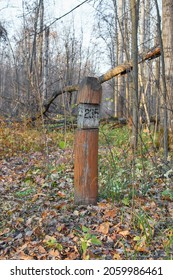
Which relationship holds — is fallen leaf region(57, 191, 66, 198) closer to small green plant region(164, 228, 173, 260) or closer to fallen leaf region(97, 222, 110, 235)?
fallen leaf region(97, 222, 110, 235)

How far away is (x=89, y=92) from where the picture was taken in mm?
3367

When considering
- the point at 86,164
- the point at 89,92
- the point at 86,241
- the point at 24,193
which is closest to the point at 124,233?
the point at 86,241

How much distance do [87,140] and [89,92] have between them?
1.79 ft

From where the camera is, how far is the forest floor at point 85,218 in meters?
2.61

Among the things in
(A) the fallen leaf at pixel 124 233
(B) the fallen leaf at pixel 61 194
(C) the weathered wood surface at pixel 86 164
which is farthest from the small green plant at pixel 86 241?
(B) the fallen leaf at pixel 61 194

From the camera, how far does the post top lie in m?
3.36

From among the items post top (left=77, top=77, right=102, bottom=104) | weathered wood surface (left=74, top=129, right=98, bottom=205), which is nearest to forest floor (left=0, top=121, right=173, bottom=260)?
weathered wood surface (left=74, top=129, right=98, bottom=205)

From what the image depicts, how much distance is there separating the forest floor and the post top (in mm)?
742

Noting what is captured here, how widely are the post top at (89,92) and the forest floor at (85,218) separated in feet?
2.44

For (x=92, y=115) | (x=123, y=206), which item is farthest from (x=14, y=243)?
(x=92, y=115)

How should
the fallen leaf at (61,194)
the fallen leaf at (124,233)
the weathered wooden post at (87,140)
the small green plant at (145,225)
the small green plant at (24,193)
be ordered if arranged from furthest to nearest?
the small green plant at (24,193), the fallen leaf at (61,194), the weathered wooden post at (87,140), the fallen leaf at (124,233), the small green plant at (145,225)

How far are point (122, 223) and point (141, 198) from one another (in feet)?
2.35

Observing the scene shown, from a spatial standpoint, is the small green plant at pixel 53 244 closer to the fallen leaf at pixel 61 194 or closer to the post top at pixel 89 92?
the fallen leaf at pixel 61 194
